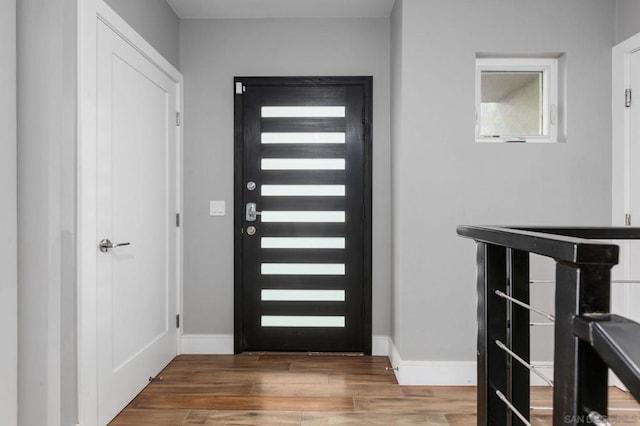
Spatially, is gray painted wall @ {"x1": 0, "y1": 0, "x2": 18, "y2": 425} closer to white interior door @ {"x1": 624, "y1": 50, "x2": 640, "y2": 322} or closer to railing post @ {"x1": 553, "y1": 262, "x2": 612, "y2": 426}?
railing post @ {"x1": 553, "y1": 262, "x2": 612, "y2": 426}

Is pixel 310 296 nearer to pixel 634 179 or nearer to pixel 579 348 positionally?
pixel 634 179

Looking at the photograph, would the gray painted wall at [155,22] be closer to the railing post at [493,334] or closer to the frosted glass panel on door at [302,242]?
the frosted glass panel on door at [302,242]

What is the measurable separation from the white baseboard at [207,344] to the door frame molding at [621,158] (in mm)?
2651

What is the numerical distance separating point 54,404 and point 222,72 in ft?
8.01

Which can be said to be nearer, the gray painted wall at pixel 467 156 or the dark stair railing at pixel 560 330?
the dark stair railing at pixel 560 330

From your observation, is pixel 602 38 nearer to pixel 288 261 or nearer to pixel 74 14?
pixel 288 261

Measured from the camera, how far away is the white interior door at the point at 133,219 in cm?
223

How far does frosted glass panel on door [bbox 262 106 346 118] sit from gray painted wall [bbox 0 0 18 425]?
1779mm

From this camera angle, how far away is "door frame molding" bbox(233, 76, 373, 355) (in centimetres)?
331

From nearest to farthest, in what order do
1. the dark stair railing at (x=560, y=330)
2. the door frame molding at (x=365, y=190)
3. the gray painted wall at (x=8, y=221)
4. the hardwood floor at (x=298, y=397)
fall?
the dark stair railing at (x=560, y=330) → the gray painted wall at (x=8, y=221) → the hardwood floor at (x=298, y=397) → the door frame molding at (x=365, y=190)

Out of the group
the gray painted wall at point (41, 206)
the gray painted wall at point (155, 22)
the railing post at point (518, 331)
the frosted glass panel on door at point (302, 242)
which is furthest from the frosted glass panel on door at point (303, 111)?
the railing post at point (518, 331)

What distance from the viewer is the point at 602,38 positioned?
2775 mm

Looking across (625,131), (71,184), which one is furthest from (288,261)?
(625,131)

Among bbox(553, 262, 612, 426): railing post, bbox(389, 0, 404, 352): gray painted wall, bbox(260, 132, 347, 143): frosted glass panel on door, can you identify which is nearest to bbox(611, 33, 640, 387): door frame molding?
bbox(389, 0, 404, 352): gray painted wall
